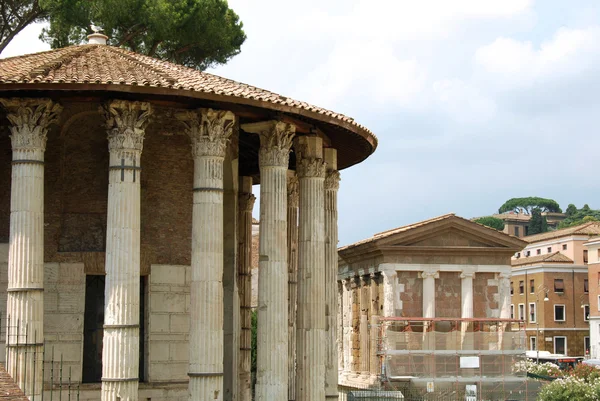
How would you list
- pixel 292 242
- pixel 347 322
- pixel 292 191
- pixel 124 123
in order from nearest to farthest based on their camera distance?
1. pixel 124 123
2. pixel 292 242
3. pixel 292 191
4. pixel 347 322

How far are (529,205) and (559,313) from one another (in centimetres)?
6780

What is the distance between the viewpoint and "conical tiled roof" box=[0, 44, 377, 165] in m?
16.1

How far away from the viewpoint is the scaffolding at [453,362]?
34219 mm

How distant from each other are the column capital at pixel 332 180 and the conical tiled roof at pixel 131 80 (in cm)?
161

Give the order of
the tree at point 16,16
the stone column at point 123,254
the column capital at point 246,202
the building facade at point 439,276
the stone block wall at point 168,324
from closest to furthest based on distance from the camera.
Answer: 1. the stone column at point 123,254
2. the stone block wall at point 168,324
3. the column capital at point 246,202
4. the tree at point 16,16
5. the building facade at point 439,276

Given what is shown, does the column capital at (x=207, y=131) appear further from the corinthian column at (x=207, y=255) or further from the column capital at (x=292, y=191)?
the column capital at (x=292, y=191)

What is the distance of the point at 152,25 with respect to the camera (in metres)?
34.3

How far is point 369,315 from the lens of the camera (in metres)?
41.1

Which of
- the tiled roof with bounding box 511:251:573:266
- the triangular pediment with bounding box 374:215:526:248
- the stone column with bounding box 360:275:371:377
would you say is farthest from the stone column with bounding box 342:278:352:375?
the tiled roof with bounding box 511:251:573:266

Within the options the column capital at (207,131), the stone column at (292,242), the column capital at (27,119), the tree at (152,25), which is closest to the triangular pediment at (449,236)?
the tree at (152,25)

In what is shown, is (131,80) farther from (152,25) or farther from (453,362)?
(453,362)

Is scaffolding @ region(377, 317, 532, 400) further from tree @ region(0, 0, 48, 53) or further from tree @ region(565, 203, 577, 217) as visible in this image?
tree @ region(565, 203, 577, 217)

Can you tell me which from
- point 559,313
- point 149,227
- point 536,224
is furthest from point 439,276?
point 536,224

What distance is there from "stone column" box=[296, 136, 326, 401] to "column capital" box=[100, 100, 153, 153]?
3.77 m
